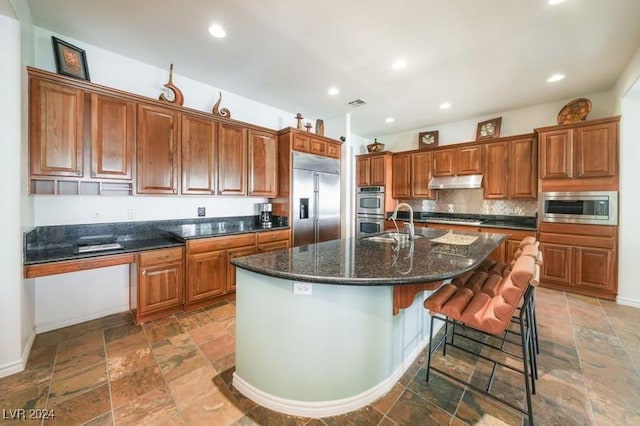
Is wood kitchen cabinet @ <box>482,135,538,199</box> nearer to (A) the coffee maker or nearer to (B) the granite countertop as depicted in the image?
(B) the granite countertop

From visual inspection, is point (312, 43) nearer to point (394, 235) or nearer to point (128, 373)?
point (394, 235)

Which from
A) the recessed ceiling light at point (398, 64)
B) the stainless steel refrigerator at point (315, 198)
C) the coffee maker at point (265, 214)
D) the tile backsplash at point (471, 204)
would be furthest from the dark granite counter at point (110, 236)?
the tile backsplash at point (471, 204)

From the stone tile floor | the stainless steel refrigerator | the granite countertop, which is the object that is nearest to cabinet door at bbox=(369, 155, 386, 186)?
the stainless steel refrigerator

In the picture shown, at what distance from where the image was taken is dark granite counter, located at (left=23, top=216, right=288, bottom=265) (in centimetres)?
225

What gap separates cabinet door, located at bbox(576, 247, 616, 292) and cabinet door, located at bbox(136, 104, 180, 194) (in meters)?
5.36

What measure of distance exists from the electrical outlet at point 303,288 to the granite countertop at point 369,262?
0.09 m

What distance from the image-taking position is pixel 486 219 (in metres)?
4.68

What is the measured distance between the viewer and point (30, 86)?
6.98 ft

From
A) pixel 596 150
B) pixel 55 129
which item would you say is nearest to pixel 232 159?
pixel 55 129

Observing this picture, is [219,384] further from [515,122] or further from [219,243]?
[515,122]

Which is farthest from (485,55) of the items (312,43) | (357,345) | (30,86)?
(30,86)

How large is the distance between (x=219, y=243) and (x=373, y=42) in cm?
278

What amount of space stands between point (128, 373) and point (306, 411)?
1.41 m

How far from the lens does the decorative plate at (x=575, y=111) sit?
3.59 metres
